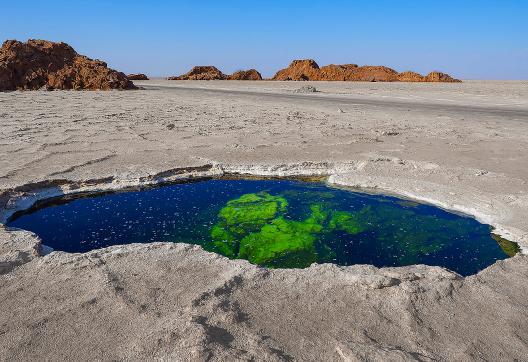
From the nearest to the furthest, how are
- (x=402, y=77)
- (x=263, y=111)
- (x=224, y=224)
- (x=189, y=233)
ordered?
(x=189, y=233), (x=224, y=224), (x=263, y=111), (x=402, y=77)

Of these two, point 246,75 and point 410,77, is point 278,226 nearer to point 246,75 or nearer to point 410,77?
point 410,77

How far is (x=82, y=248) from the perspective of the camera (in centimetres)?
344

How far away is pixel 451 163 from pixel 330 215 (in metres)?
2.07

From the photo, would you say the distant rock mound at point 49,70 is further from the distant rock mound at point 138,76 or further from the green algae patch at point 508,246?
the green algae patch at point 508,246

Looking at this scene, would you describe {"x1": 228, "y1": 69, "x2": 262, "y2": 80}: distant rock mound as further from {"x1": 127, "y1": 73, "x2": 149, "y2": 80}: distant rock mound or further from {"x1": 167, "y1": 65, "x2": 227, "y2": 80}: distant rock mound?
{"x1": 127, "y1": 73, "x2": 149, "y2": 80}: distant rock mound

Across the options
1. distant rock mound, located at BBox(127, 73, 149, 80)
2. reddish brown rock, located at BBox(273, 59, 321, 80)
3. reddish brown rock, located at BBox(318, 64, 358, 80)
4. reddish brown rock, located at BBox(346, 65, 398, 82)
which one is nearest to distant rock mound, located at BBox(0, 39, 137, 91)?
distant rock mound, located at BBox(127, 73, 149, 80)

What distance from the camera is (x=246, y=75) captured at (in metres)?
37.6

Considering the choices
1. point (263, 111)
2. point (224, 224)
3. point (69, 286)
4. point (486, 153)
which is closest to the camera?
point (69, 286)

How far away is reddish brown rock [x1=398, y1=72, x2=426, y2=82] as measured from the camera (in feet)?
110

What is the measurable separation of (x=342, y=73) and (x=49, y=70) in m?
25.6

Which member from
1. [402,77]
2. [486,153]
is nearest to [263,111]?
[486,153]

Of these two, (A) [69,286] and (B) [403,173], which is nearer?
(A) [69,286]

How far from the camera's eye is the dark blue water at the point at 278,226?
346 centimetres

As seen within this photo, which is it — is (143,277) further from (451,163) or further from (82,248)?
(451,163)
